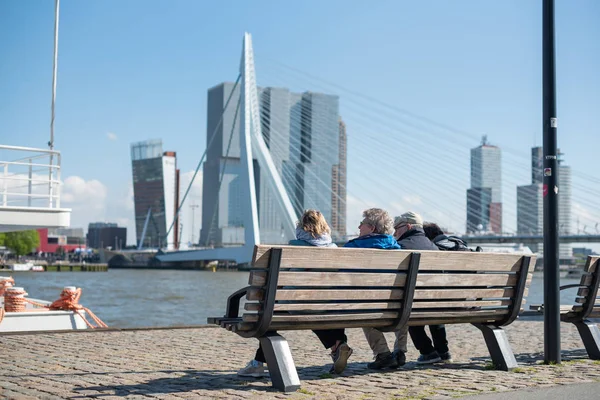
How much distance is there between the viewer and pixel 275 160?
39594 millimetres

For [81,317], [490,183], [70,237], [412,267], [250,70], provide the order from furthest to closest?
1. [70,237]
2. [490,183]
3. [250,70]
4. [81,317]
5. [412,267]

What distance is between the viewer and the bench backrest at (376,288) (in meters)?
3.90

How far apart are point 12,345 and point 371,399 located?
3.35m

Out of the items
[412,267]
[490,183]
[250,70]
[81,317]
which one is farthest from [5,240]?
[412,267]

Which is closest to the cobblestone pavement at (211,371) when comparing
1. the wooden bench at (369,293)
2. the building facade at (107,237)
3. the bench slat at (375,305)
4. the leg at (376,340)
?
the leg at (376,340)

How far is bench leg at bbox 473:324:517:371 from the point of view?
4.87 metres

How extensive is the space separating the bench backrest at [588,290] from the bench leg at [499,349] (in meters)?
0.88

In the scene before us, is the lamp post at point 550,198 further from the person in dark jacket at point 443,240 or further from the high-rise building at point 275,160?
the high-rise building at point 275,160

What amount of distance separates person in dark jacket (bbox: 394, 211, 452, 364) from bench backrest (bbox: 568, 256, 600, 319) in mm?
1042

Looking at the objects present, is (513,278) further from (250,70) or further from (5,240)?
(5,240)

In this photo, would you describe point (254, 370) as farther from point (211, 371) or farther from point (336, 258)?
point (336, 258)

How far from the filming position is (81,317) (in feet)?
29.7

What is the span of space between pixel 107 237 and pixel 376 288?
16218 centimetres

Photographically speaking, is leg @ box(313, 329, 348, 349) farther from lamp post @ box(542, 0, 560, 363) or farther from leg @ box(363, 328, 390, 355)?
lamp post @ box(542, 0, 560, 363)
